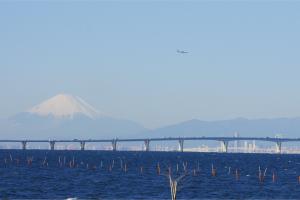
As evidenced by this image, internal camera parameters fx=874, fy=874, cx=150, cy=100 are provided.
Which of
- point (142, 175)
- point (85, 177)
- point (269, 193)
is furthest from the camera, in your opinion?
point (142, 175)

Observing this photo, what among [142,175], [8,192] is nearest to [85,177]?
[142,175]

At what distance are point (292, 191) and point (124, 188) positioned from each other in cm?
2296

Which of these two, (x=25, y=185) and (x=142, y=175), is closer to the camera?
(x=25, y=185)

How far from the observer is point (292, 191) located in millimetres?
119375

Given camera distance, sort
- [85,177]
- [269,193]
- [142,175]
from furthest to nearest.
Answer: [142,175] < [85,177] < [269,193]

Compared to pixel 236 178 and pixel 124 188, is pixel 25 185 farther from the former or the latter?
pixel 236 178

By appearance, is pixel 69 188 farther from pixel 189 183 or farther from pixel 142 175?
pixel 142 175

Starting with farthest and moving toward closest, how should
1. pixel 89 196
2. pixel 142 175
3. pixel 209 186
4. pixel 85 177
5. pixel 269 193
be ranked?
pixel 142 175, pixel 85 177, pixel 209 186, pixel 269 193, pixel 89 196

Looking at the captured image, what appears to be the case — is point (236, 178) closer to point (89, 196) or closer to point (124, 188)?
point (124, 188)

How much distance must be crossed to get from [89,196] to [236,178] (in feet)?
160

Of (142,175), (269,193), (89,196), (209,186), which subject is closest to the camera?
(89,196)

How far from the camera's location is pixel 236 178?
482ft

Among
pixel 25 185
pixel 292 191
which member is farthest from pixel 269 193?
pixel 25 185

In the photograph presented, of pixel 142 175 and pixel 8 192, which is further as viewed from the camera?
pixel 142 175
